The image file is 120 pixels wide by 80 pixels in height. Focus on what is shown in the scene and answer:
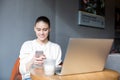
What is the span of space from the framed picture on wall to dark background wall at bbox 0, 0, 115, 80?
0.11m

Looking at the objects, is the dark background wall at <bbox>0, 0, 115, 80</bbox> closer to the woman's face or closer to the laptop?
the woman's face

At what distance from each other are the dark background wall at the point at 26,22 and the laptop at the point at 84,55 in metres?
0.99

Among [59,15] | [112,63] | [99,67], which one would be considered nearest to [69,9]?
[59,15]

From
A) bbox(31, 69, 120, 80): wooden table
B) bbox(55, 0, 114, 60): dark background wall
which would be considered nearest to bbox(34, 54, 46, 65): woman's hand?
bbox(31, 69, 120, 80): wooden table

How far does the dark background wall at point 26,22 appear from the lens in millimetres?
2039

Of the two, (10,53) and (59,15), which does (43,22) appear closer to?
(10,53)

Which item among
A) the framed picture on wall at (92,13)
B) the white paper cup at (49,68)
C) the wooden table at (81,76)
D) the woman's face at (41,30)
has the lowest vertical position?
the wooden table at (81,76)

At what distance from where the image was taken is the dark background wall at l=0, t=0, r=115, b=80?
2.04m

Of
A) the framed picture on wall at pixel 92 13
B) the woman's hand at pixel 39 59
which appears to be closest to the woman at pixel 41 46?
the woman's hand at pixel 39 59

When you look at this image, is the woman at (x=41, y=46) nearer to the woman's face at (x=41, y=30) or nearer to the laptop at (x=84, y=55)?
the woman's face at (x=41, y=30)

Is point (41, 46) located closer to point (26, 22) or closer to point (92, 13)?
point (26, 22)

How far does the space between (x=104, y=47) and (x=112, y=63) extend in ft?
3.15

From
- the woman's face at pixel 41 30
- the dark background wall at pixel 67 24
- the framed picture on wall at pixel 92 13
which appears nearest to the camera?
the woman's face at pixel 41 30

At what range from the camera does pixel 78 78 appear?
1.17 metres
